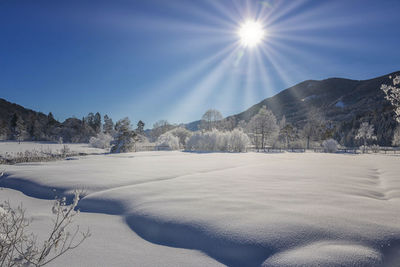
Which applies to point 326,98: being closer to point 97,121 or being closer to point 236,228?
point 97,121

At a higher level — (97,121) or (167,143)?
(97,121)

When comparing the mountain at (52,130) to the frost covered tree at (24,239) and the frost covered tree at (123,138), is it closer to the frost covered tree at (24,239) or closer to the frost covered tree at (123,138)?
the frost covered tree at (123,138)

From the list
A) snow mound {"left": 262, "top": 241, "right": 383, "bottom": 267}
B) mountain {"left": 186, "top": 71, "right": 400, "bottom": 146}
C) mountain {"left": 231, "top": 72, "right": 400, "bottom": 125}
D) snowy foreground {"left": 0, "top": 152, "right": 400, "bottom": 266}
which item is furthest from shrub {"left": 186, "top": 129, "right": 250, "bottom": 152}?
mountain {"left": 231, "top": 72, "right": 400, "bottom": 125}

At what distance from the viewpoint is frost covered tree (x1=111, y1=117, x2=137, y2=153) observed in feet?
86.4

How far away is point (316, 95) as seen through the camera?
7215 inches

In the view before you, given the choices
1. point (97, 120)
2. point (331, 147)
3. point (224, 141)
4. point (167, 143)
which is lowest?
point (167, 143)

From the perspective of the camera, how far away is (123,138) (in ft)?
87.5

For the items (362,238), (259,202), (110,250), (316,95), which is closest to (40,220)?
(110,250)

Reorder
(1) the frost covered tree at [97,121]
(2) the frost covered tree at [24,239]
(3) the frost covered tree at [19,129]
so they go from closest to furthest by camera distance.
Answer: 1. (2) the frost covered tree at [24,239]
2. (3) the frost covered tree at [19,129]
3. (1) the frost covered tree at [97,121]

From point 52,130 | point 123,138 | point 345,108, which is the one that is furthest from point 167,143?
point 345,108

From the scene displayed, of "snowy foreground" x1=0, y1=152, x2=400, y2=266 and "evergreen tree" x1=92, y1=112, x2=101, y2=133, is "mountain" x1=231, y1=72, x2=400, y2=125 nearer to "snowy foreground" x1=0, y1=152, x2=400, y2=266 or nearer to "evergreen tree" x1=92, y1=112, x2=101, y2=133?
"evergreen tree" x1=92, y1=112, x2=101, y2=133

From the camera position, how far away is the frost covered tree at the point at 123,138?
26328 millimetres

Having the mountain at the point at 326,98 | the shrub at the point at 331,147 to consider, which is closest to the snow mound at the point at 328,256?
the shrub at the point at 331,147

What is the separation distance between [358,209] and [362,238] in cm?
111
